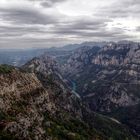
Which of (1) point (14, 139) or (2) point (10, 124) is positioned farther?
(2) point (10, 124)

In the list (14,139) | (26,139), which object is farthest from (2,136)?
(26,139)

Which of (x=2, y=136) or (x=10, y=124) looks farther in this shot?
(x=10, y=124)

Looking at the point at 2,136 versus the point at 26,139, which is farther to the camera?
the point at 26,139

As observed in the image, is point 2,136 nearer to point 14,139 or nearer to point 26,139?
point 14,139
